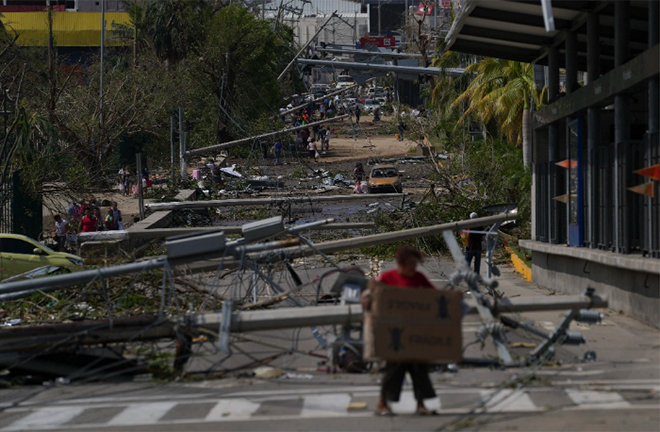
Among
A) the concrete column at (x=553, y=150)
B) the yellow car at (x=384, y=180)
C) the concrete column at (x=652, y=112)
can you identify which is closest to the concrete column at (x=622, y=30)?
the concrete column at (x=652, y=112)

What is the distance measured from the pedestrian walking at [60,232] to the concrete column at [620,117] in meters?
18.3

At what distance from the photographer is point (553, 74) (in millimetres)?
19391

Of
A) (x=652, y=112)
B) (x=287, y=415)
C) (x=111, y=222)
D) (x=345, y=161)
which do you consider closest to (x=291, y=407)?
(x=287, y=415)

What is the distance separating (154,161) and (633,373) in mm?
46030

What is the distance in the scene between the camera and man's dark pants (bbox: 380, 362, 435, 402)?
7.92 m

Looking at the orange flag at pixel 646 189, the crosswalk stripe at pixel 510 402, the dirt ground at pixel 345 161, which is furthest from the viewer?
the dirt ground at pixel 345 161

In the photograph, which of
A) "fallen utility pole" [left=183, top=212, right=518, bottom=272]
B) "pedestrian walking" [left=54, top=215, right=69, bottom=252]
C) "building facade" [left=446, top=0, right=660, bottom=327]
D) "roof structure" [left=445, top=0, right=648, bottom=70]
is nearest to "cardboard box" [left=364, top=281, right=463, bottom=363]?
"fallen utility pole" [left=183, top=212, right=518, bottom=272]

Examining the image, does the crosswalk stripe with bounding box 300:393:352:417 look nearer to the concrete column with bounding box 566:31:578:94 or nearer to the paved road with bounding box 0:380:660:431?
the paved road with bounding box 0:380:660:431

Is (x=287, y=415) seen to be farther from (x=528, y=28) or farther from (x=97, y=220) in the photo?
(x=97, y=220)

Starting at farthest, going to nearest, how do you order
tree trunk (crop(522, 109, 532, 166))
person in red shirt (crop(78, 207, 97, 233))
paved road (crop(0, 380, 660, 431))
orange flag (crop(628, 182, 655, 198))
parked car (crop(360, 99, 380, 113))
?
parked car (crop(360, 99, 380, 113)), person in red shirt (crop(78, 207, 97, 233)), tree trunk (crop(522, 109, 532, 166)), orange flag (crop(628, 182, 655, 198)), paved road (crop(0, 380, 660, 431))

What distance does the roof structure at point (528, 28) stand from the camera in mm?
16047

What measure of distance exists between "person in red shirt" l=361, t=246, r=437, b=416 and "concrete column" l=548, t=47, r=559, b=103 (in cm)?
1243

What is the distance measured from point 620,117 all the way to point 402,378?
8.06 metres

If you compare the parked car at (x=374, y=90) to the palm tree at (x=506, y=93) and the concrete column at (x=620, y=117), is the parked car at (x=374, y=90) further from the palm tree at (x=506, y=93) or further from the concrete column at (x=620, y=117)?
the concrete column at (x=620, y=117)
